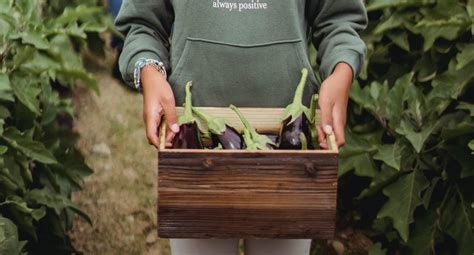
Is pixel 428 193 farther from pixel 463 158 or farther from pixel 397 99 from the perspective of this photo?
pixel 397 99

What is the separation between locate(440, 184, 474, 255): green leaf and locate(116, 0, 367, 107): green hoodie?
144 centimetres

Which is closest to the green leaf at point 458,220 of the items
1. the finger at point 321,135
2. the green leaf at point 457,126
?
the green leaf at point 457,126

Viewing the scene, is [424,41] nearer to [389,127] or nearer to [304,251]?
[389,127]

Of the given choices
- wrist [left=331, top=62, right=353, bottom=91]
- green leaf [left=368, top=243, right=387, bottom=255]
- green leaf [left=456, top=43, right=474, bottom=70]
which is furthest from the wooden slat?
green leaf [left=368, top=243, right=387, bottom=255]

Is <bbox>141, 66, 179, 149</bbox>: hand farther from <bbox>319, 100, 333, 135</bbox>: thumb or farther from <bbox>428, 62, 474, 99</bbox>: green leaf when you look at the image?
<bbox>428, 62, 474, 99</bbox>: green leaf

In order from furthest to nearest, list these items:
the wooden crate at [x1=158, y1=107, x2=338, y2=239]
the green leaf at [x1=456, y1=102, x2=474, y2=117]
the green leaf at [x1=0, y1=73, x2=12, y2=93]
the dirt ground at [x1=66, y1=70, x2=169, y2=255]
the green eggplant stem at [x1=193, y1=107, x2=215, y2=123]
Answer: the dirt ground at [x1=66, y1=70, x2=169, y2=255]
the green leaf at [x1=456, y1=102, x2=474, y2=117]
the green leaf at [x1=0, y1=73, x2=12, y2=93]
the green eggplant stem at [x1=193, y1=107, x2=215, y2=123]
the wooden crate at [x1=158, y1=107, x2=338, y2=239]

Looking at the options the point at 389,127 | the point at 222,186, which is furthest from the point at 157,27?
the point at 389,127

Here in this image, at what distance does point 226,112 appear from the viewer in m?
2.52

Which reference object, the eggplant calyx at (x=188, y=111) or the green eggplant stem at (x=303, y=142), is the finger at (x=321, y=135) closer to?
the green eggplant stem at (x=303, y=142)

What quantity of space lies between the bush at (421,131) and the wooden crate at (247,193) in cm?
156

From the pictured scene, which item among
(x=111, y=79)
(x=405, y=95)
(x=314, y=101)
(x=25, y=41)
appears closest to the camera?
(x=314, y=101)

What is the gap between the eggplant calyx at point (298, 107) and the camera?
2.42 m

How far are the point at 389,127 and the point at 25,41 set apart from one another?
1451 millimetres

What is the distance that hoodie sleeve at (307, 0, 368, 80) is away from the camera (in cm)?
257
